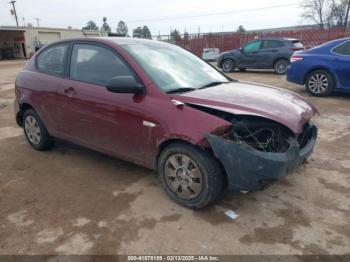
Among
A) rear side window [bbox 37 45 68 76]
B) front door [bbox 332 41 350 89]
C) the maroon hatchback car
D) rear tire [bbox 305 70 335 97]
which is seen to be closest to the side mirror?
the maroon hatchback car

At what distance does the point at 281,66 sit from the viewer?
13859 millimetres

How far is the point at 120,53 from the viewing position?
3.58 m

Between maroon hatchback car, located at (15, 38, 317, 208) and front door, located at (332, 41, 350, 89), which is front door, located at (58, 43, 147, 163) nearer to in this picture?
maroon hatchback car, located at (15, 38, 317, 208)

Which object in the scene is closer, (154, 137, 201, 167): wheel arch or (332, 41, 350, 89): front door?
(154, 137, 201, 167): wheel arch

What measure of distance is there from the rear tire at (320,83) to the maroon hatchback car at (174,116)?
4869 millimetres

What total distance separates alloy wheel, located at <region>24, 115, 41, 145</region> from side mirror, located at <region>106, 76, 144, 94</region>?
2.08 m

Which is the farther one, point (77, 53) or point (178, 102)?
point (77, 53)

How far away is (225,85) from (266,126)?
3.35 feet

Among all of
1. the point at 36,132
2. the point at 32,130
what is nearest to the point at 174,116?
the point at 36,132

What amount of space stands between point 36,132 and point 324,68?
6.80 meters

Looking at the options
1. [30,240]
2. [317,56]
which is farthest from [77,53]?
[317,56]

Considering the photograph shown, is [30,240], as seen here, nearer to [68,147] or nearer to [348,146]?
[68,147]

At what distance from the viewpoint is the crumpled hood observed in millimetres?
2965

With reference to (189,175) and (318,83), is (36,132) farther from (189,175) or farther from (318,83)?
(318,83)
